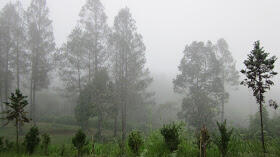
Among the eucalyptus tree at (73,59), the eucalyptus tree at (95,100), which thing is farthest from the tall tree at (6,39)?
the eucalyptus tree at (95,100)

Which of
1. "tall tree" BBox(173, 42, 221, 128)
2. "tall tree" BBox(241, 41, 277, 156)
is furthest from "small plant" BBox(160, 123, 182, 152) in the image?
"tall tree" BBox(173, 42, 221, 128)

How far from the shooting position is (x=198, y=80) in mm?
24797

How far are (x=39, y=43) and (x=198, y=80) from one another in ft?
69.5

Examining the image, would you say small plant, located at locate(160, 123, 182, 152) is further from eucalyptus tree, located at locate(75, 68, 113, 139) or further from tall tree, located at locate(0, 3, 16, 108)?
tall tree, located at locate(0, 3, 16, 108)

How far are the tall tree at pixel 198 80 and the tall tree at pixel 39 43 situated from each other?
57.2 feet

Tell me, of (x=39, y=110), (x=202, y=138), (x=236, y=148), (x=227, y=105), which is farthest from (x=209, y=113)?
(x=227, y=105)

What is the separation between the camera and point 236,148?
10.5 meters

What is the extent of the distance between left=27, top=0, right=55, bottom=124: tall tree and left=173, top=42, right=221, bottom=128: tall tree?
57.2ft

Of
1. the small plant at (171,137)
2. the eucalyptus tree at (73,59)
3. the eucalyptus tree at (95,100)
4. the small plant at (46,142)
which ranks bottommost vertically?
the small plant at (46,142)

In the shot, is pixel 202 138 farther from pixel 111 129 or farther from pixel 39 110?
pixel 39 110

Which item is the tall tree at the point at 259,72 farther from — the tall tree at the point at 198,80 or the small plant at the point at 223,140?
the tall tree at the point at 198,80

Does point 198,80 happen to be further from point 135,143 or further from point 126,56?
point 135,143

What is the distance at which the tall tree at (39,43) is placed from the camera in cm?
2558

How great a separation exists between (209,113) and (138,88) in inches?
380
